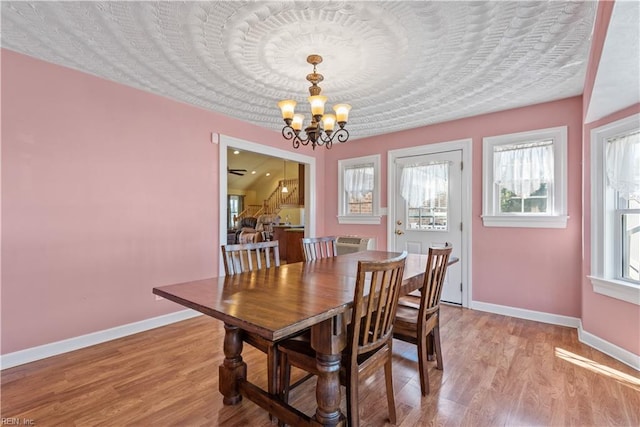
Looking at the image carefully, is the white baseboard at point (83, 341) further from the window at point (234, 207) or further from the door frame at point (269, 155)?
the window at point (234, 207)

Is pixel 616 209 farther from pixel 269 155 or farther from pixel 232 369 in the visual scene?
pixel 269 155

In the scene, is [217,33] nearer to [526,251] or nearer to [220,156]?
[220,156]

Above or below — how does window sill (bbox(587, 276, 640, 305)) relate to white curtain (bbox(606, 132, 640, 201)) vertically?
below

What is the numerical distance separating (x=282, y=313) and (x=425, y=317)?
1148mm

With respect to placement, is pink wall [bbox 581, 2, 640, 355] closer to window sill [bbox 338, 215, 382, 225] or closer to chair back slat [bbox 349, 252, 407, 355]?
chair back slat [bbox 349, 252, 407, 355]

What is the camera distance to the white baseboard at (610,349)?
225 centimetres

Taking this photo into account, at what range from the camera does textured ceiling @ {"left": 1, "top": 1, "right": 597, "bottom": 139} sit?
1.81 metres

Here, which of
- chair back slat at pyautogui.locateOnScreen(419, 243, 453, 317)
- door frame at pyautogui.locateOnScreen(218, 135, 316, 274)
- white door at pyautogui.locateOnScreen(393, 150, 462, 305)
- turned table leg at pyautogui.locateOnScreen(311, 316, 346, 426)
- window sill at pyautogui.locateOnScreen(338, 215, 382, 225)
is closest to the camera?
turned table leg at pyautogui.locateOnScreen(311, 316, 346, 426)

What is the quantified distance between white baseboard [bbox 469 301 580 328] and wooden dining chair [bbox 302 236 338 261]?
1.97 m

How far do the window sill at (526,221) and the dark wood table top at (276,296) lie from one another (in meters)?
1.81

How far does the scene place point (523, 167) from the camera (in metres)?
3.33

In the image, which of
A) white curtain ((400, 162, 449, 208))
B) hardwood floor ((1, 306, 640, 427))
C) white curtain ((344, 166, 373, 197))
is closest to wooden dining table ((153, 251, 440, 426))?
hardwood floor ((1, 306, 640, 427))

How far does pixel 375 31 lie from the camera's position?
2.00 m

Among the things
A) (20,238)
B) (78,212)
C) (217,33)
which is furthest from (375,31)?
(20,238)
